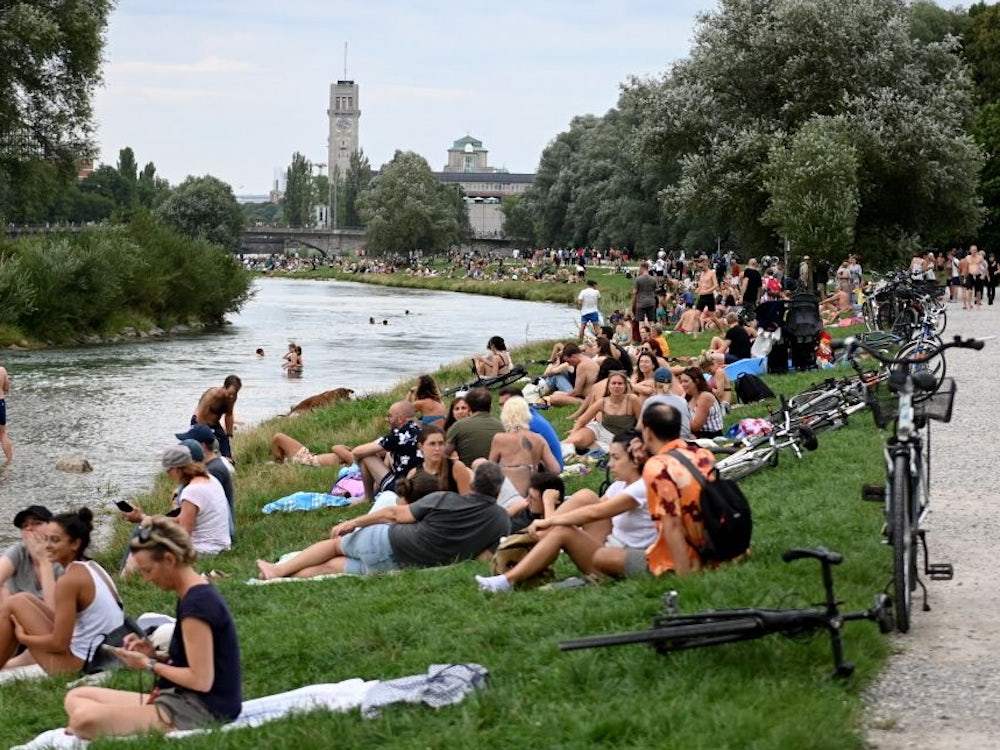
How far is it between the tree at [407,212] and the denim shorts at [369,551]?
102m

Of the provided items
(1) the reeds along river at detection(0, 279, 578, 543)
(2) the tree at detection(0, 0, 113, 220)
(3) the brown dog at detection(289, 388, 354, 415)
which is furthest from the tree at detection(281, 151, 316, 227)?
(3) the brown dog at detection(289, 388, 354, 415)

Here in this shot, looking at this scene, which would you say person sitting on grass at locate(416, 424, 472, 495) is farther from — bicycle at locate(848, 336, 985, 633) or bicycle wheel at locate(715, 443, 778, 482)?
bicycle at locate(848, 336, 985, 633)

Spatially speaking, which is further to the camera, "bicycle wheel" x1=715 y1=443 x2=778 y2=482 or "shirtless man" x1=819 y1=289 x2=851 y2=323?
"shirtless man" x1=819 y1=289 x2=851 y2=323

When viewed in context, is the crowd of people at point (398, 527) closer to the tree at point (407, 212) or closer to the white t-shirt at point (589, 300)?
the white t-shirt at point (589, 300)

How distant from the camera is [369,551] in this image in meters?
10.8

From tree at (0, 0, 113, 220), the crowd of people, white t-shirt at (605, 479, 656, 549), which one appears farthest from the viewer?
tree at (0, 0, 113, 220)

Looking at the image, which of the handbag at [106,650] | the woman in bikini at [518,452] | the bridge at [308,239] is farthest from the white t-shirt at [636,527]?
the bridge at [308,239]

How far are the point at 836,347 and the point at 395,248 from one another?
108 meters

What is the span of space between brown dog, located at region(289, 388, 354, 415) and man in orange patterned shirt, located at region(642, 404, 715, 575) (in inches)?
685

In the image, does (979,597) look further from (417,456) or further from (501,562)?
(417,456)

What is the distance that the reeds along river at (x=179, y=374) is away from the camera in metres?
20.5

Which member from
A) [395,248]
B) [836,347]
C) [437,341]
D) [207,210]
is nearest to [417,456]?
[836,347]

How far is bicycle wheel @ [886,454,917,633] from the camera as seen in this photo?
285 inches

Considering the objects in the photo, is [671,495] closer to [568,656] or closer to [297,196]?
[568,656]
